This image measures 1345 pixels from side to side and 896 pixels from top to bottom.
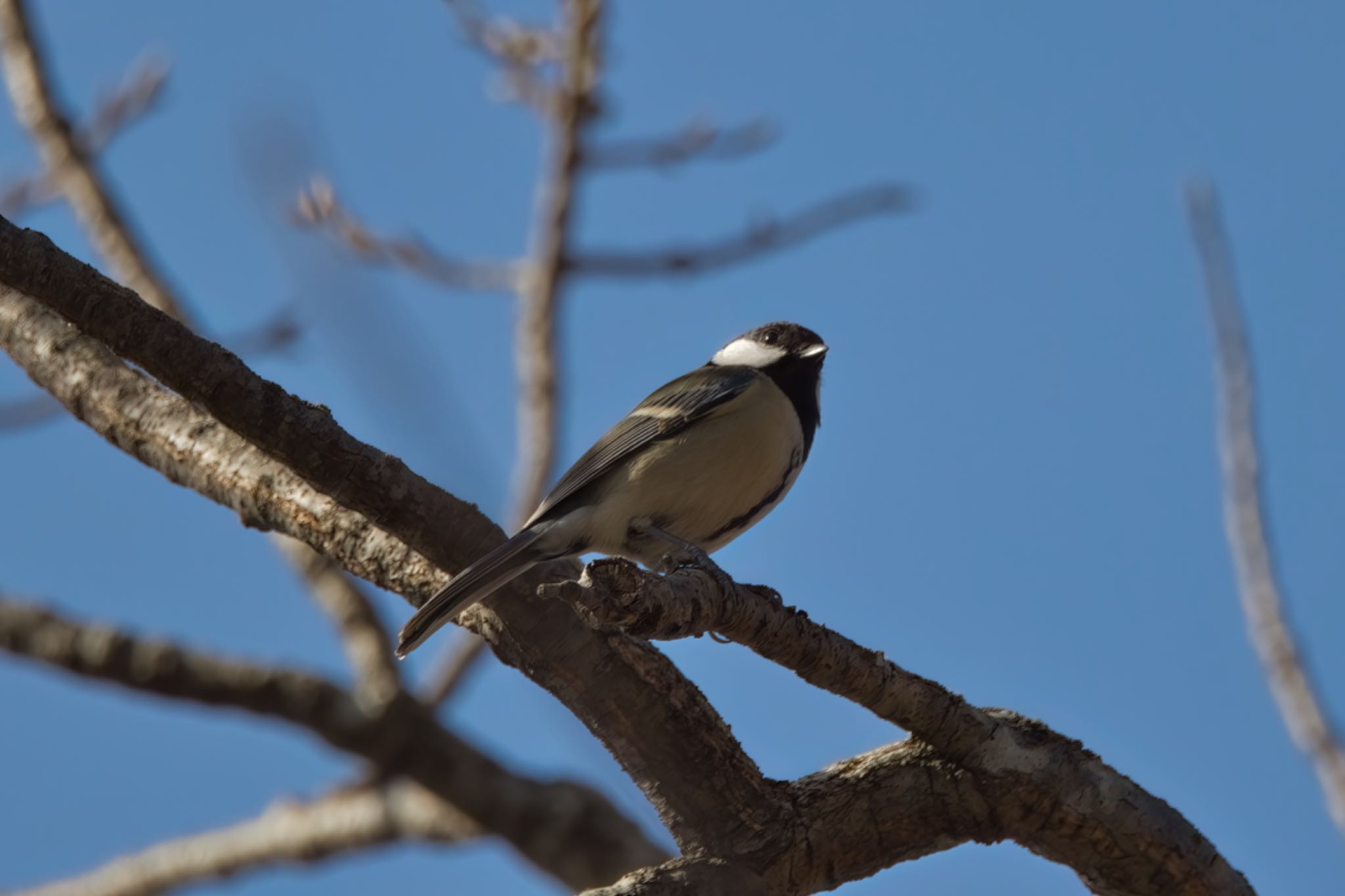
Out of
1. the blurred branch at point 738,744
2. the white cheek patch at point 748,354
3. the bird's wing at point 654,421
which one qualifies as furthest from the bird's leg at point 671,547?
the white cheek patch at point 748,354

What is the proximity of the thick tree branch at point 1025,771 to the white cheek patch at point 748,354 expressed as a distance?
2234mm

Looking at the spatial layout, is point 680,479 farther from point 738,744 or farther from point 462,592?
point 738,744

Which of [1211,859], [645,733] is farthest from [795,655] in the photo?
[1211,859]

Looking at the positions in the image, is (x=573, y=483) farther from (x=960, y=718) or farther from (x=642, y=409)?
(x=960, y=718)

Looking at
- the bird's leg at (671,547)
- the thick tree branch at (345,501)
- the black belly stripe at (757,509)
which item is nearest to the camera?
the thick tree branch at (345,501)

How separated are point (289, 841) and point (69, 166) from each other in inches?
136

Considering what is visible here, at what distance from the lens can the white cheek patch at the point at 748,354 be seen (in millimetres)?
5848

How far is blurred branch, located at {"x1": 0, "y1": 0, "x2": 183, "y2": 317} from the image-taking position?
5.89 m

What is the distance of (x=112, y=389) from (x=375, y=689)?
2.88 meters

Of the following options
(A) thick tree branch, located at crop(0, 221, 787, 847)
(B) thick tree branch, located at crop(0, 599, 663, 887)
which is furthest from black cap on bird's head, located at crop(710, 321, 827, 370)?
(B) thick tree branch, located at crop(0, 599, 663, 887)

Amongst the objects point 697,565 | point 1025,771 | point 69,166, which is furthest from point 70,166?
point 1025,771

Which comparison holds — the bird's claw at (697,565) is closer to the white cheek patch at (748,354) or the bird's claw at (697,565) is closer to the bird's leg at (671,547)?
the bird's leg at (671,547)

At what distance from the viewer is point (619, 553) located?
4824 mm

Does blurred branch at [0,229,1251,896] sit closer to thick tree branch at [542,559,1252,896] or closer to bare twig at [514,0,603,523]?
thick tree branch at [542,559,1252,896]
